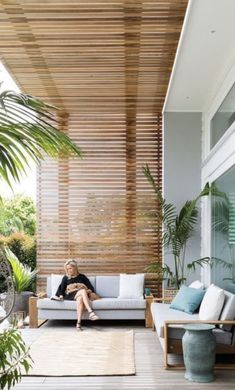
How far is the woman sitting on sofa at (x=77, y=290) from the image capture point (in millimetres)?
8656

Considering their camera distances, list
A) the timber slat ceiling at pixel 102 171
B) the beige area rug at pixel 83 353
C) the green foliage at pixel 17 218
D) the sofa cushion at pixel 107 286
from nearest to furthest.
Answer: the beige area rug at pixel 83 353 → the timber slat ceiling at pixel 102 171 → the sofa cushion at pixel 107 286 → the green foliage at pixel 17 218

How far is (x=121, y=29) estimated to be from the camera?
6332 millimetres

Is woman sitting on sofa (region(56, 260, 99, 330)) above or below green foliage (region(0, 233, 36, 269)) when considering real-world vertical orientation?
below

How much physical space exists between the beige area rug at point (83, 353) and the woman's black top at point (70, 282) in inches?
32.9

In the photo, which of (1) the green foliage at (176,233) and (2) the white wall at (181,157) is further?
(2) the white wall at (181,157)

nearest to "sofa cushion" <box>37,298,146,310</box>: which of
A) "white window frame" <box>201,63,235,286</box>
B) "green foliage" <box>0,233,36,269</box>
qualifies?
"white window frame" <box>201,63,235,286</box>

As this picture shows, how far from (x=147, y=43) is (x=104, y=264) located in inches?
170

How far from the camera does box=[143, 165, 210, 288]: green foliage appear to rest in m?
9.14

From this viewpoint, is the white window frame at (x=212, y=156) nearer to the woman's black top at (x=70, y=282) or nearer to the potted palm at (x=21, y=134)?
the woman's black top at (x=70, y=282)

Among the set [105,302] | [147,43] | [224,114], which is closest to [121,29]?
[147,43]

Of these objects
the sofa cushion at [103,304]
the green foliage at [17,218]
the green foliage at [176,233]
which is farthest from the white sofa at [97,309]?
the green foliage at [17,218]

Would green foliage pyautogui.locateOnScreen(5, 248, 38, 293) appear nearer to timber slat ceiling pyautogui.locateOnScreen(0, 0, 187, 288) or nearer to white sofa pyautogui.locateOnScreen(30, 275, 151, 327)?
timber slat ceiling pyautogui.locateOnScreen(0, 0, 187, 288)

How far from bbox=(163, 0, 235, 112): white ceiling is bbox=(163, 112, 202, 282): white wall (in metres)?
0.63

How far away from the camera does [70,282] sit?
360 inches
